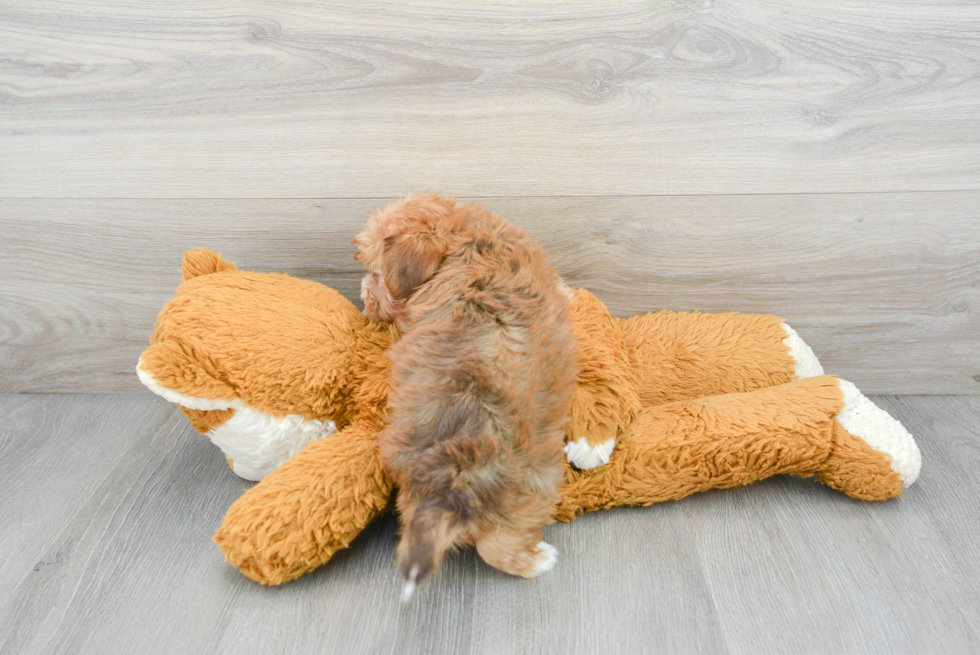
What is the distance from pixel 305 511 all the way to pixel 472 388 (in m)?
0.24

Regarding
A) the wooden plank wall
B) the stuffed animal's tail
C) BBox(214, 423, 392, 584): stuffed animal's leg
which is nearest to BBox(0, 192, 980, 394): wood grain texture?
the wooden plank wall

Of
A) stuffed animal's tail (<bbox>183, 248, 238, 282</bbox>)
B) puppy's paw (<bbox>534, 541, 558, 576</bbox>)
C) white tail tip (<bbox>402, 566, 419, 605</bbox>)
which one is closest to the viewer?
white tail tip (<bbox>402, 566, 419, 605</bbox>)

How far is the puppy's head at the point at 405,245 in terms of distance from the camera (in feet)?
2.34

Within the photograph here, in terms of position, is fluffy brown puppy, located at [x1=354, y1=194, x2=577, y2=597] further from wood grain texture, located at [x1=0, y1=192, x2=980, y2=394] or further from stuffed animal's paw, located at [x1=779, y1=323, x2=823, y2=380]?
stuffed animal's paw, located at [x1=779, y1=323, x2=823, y2=380]

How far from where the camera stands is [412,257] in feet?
2.34

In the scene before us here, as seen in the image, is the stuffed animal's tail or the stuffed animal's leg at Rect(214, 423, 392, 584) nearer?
the stuffed animal's leg at Rect(214, 423, 392, 584)

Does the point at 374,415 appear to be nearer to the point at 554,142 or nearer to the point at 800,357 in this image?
the point at 554,142

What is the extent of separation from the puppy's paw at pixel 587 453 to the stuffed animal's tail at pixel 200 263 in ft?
1.76

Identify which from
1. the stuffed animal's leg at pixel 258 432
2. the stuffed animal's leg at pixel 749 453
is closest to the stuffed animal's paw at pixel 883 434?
the stuffed animal's leg at pixel 749 453

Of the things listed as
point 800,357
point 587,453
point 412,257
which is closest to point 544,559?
point 587,453

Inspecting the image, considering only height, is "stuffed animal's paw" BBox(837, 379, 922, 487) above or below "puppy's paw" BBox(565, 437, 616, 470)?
above

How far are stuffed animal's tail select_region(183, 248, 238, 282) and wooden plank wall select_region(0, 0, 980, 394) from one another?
11 cm

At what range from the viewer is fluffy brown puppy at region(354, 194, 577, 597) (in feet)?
2.11

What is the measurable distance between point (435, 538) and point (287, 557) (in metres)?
0.18
